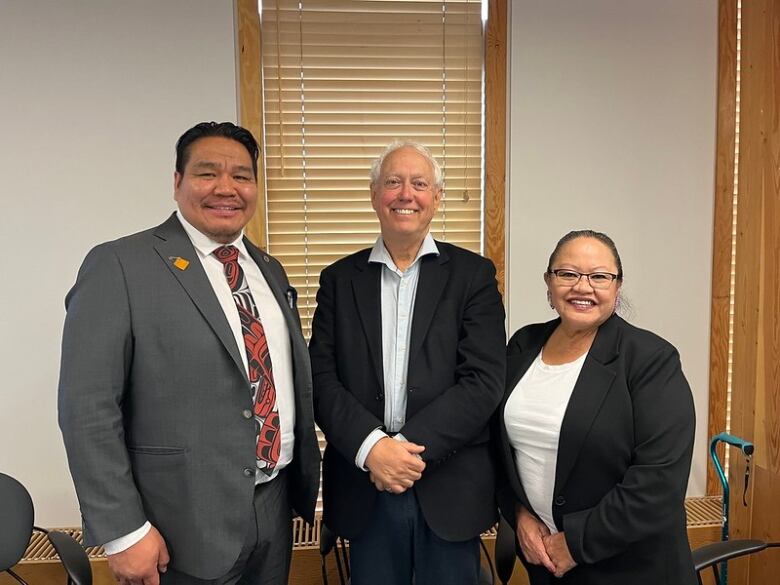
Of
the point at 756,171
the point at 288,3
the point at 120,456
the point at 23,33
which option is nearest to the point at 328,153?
the point at 288,3

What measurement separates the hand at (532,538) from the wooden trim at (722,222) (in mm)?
1537

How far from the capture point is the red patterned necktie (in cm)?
147

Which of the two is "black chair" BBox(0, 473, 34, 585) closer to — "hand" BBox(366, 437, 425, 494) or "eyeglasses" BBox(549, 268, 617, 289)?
"hand" BBox(366, 437, 425, 494)

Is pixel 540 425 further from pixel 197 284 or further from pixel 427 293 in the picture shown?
pixel 197 284

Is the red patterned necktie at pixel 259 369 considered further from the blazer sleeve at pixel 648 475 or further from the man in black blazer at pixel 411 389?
the blazer sleeve at pixel 648 475

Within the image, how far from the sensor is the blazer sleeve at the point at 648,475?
1412 mm

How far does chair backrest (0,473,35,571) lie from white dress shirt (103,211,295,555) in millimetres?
869

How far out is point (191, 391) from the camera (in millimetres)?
1362

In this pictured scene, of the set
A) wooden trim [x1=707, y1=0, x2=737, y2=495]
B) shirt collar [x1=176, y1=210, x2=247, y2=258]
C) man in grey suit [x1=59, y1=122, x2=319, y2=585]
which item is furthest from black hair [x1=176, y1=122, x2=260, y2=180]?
wooden trim [x1=707, y1=0, x2=737, y2=495]

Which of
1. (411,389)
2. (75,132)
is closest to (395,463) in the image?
(411,389)

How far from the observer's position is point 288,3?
8.01 feet

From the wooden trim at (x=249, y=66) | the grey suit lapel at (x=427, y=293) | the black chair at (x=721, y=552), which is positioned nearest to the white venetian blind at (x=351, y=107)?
the wooden trim at (x=249, y=66)

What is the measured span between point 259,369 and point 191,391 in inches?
7.2

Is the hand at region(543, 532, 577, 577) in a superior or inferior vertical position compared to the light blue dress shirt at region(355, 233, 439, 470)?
inferior
